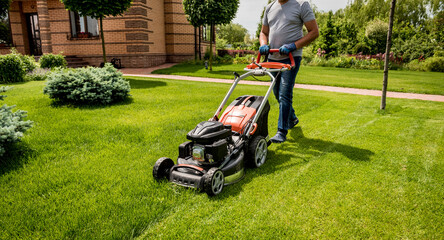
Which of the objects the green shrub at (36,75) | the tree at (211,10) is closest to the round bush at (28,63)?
the green shrub at (36,75)

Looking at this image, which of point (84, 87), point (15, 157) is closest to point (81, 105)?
point (84, 87)

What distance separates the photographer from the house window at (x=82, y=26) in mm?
17250

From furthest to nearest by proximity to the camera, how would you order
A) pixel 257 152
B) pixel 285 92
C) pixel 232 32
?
pixel 232 32 < pixel 285 92 < pixel 257 152

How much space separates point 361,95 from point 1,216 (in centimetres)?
832

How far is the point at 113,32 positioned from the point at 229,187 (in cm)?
1628

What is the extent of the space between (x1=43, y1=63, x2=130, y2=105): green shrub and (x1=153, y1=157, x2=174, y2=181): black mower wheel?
3860mm

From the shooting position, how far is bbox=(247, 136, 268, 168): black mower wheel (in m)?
3.20

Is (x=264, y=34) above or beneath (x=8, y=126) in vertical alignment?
above

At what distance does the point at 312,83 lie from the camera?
10805 mm

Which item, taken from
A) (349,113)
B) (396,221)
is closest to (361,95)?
(349,113)

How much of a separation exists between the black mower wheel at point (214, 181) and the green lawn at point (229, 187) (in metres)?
0.07

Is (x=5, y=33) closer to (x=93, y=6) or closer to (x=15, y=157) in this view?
(x=93, y=6)

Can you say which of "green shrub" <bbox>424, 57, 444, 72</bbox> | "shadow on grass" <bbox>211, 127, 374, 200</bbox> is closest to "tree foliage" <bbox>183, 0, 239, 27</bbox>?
"shadow on grass" <bbox>211, 127, 374, 200</bbox>

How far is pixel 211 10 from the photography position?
14.2m
